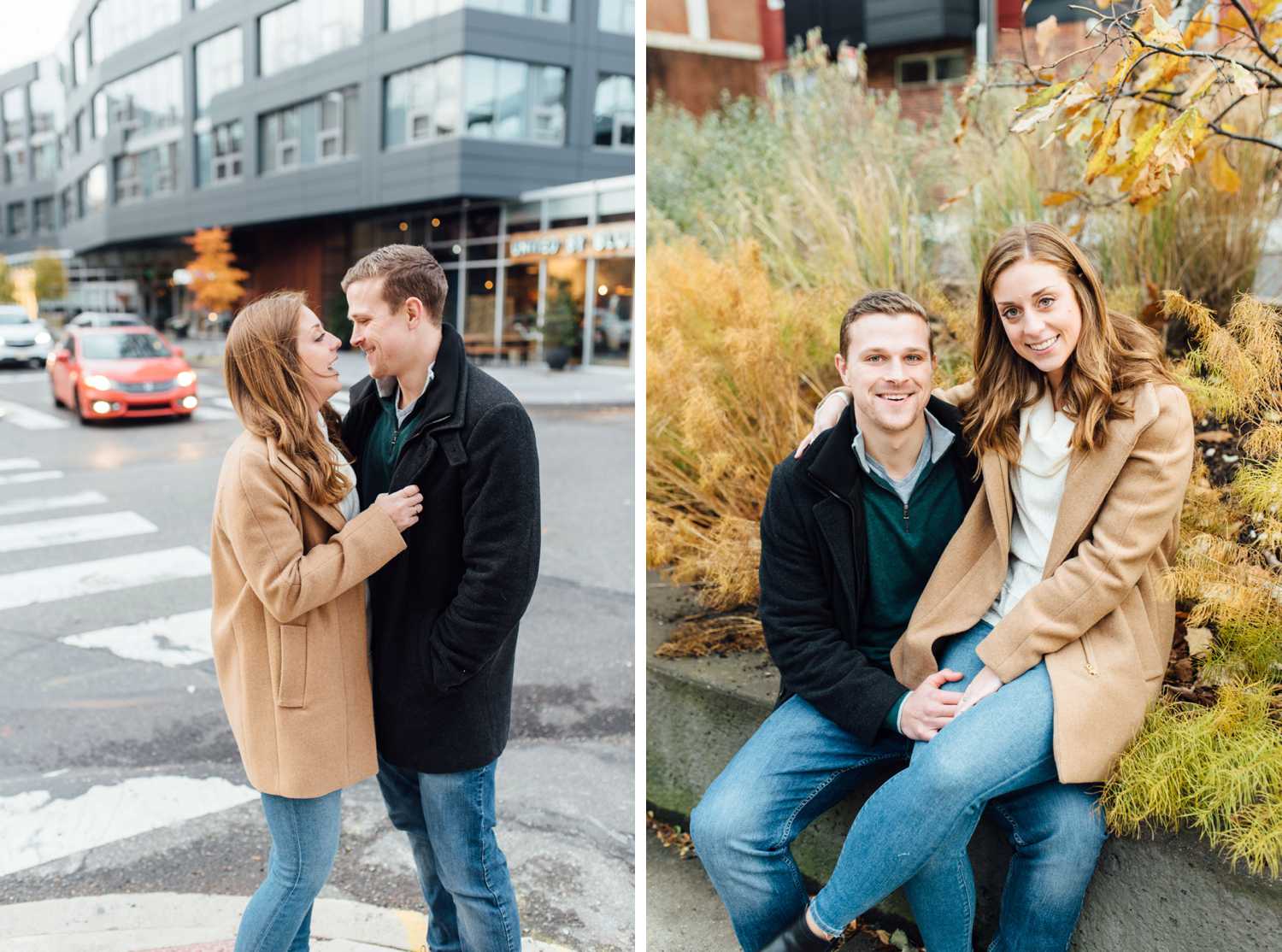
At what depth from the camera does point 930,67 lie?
2259 centimetres

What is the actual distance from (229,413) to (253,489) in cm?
1631

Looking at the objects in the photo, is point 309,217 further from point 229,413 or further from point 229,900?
point 229,900

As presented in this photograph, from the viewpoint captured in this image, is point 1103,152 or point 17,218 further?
point 17,218

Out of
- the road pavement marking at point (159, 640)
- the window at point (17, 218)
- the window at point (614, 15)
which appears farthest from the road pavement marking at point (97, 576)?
the window at point (17, 218)

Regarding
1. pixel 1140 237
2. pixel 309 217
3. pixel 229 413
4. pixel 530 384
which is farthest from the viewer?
pixel 309 217

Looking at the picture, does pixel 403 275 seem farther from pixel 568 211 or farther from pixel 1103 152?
pixel 568 211

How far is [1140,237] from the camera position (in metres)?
5.07

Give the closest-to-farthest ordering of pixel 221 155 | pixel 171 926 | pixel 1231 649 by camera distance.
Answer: pixel 1231 649 → pixel 171 926 → pixel 221 155

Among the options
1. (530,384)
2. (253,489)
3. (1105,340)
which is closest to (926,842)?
(1105,340)

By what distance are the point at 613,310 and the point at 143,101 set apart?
26501 mm

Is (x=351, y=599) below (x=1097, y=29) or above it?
below

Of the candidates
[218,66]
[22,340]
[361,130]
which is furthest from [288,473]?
[218,66]

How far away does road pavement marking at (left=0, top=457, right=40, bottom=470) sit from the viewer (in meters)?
11.7

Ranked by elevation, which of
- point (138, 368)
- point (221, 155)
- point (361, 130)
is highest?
point (221, 155)
